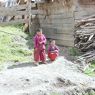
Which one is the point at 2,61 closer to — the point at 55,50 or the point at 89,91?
the point at 55,50

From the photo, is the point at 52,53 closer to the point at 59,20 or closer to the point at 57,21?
the point at 59,20

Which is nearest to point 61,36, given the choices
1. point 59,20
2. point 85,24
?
point 59,20

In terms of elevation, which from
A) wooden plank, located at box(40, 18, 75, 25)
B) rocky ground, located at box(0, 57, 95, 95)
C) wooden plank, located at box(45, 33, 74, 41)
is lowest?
rocky ground, located at box(0, 57, 95, 95)

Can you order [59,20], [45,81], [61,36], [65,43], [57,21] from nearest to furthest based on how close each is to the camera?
[45,81]
[65,43]
[61,36]
[59,20]
[57,21]

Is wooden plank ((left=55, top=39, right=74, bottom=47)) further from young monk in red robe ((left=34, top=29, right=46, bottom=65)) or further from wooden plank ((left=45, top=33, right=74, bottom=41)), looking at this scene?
young monk in red robe ((left=34, top=29, right=46, bottom=65))

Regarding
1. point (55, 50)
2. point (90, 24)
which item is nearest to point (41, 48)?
point (55, 50)

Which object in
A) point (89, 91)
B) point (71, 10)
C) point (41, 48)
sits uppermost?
point (71, 10)

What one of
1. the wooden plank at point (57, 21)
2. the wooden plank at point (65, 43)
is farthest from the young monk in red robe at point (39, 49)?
the wooden plank at point (57, 21)

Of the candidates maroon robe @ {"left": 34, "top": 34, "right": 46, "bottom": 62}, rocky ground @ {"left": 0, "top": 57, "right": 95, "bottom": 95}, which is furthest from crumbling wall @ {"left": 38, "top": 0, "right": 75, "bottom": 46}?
rocky ground @ {"left": 0, "top": 57, "right": 95, "bottom": 95}

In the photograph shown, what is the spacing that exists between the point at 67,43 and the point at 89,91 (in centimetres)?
527

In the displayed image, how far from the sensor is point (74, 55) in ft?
47.7

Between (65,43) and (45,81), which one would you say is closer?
(45,81)

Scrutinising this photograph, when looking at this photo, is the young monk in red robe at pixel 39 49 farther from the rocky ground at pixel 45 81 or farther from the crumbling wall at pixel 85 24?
the crumbling wall at pixel 85 24

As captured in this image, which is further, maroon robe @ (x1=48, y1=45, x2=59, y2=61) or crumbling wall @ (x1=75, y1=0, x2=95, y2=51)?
crumbling wall @ (x1=75, y1=0, x2=95, y2=51)
